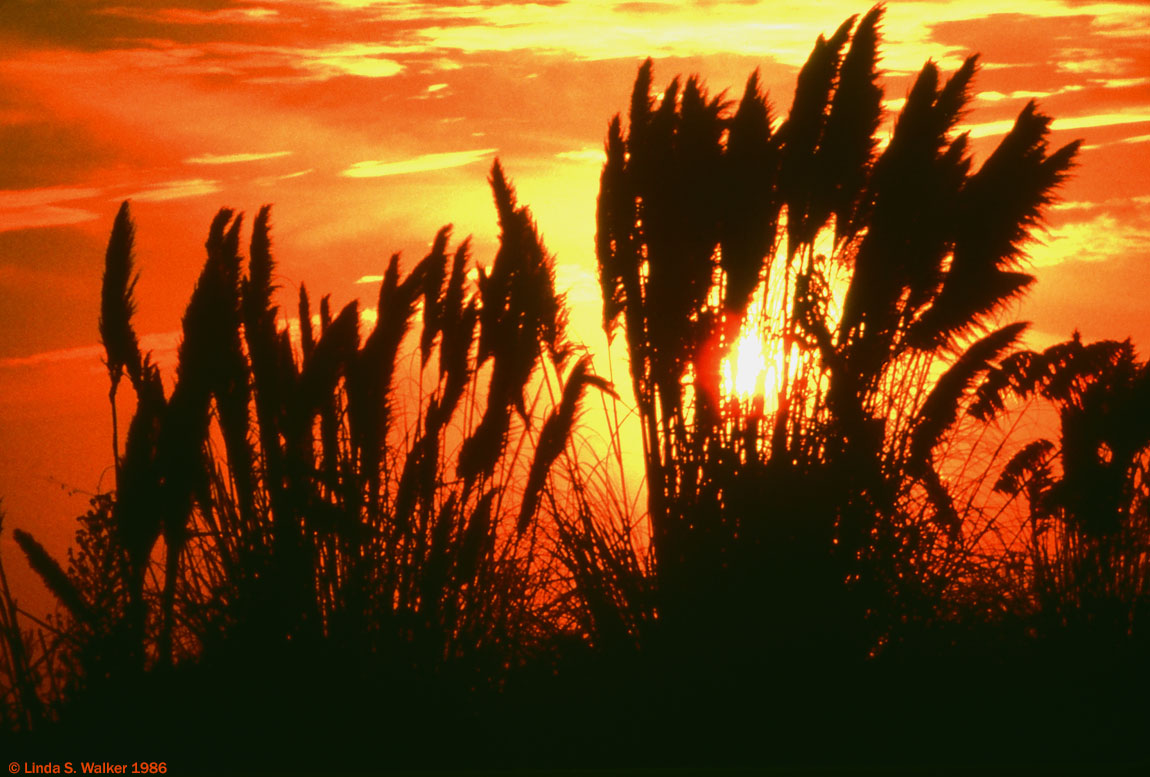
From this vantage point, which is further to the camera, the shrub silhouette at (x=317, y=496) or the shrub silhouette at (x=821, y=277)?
the shrub silhouette at (x=821, y=277)

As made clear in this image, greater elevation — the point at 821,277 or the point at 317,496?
the point at 821,277

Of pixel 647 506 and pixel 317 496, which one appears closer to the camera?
pixel 317 496

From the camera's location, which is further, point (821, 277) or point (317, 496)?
point (821, 277)

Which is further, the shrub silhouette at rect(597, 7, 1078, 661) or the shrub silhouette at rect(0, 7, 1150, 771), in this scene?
the shrub silhouette at rect(597, 7, 1078, 661)

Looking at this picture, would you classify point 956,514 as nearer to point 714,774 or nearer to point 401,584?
point 714,774

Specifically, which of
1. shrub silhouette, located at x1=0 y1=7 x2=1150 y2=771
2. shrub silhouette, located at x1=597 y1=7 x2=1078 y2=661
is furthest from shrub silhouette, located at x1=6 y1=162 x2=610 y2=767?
shrub silhouette, located at x1=597 y1=7 x2=1078 y2=661

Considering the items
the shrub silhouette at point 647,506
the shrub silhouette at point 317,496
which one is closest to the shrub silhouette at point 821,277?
the shrub silhouette at point 647,506

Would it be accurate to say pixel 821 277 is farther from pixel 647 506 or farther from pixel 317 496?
pixel 317 496

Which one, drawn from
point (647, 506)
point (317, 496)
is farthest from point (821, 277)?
point (317, 496)

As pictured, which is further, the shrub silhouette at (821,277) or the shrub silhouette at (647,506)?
the shrub silhouette at (821,277)

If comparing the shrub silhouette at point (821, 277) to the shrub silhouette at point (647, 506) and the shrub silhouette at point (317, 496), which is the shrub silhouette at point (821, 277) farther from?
the shrub silhouette at point (317, 496)

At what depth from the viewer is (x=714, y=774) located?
281 cm

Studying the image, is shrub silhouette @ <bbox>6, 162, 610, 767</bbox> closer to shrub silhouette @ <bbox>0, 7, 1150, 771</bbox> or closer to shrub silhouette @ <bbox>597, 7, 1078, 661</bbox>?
shrub silhouette @ <bbox>0, 7, 1150, 771</bbox>

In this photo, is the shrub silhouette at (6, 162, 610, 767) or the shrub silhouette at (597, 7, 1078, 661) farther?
the shrub silhouette at (597, 7, 1078, 661)
